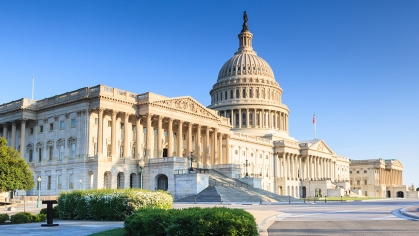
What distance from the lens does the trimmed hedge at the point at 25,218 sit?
100 feet

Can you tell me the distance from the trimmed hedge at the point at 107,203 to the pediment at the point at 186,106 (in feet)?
161

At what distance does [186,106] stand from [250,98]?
209 feet

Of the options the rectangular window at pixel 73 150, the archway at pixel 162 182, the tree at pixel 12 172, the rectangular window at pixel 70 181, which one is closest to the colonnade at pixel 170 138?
the archway at pixel 162 182

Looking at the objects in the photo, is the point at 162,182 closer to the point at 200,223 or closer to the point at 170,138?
the point at 170,138

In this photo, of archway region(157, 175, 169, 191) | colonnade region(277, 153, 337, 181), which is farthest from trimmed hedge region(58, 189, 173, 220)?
colonnade region(277, 153, 337, 181)

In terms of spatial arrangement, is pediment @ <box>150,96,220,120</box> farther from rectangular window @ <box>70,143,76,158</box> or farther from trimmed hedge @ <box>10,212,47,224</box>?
trimmed hedge @ <box>10,212,47,224</box>

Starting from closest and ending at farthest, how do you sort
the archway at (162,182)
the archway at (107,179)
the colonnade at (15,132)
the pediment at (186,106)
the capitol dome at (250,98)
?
the archway at (107,179), the archway at (162,182), the colonnade at (15,132), the pediment at (186,106), the capitol dome at (250,98)

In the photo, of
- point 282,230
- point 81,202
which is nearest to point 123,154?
point 81,202

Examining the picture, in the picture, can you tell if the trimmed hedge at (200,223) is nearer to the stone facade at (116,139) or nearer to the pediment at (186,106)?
the stone facade at (116,139)

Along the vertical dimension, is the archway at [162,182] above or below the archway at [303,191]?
above

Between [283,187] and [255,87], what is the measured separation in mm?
35297

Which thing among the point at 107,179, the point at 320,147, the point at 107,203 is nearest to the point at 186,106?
the point at 107,179

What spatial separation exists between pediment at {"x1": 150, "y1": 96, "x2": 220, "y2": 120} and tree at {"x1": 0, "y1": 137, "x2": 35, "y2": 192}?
25459 mm

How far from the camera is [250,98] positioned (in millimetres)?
152000
